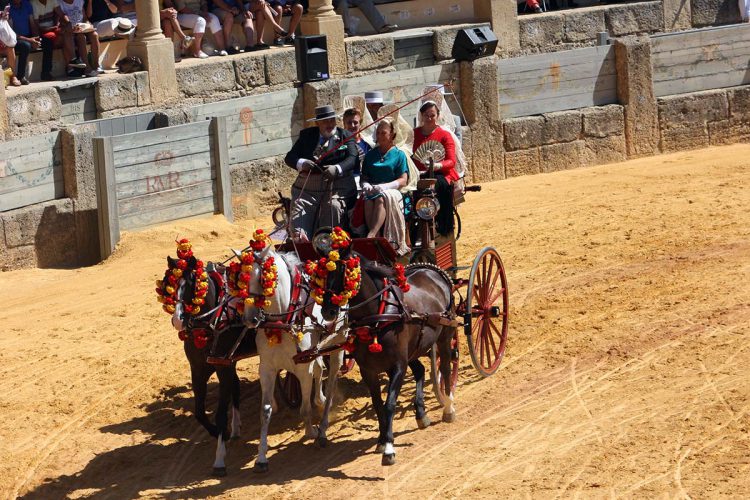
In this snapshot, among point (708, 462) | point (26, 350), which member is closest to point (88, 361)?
point (26, 350)

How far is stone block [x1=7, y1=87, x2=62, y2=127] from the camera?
1731cm

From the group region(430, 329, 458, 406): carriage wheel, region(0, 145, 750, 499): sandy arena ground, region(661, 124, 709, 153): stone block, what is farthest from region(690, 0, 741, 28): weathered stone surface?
region(430, 329, 458, 406): carriage wheel

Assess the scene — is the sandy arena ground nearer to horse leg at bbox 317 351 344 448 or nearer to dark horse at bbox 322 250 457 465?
horse leg at bbox 317 351 344 448

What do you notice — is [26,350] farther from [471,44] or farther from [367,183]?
[471,44]

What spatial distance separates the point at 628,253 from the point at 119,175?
20.7ft

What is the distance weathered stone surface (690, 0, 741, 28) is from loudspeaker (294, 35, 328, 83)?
9482 millimetres

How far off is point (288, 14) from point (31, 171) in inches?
274

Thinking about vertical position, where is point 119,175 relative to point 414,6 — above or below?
below

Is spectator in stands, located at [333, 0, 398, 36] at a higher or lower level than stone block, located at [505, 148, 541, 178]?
higher

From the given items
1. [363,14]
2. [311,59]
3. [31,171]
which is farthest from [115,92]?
[363,14]

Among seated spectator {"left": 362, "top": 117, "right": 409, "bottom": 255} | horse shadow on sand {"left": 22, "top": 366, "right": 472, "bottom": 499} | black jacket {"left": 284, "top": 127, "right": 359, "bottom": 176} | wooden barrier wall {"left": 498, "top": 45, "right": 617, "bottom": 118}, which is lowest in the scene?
horse shadow on sand {"left": 22, "top": 366, "right": 472, "bottom": 499}

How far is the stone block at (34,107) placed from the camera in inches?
682

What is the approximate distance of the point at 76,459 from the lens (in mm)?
10844

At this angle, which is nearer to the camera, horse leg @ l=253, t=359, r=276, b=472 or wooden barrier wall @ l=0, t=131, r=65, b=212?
horse leg @ l=253, t=359, r=276, b=472
